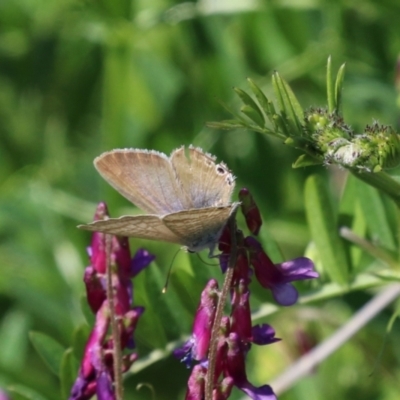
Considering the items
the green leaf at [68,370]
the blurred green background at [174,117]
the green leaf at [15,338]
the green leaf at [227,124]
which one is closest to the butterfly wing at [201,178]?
the green leaf at [227,124]

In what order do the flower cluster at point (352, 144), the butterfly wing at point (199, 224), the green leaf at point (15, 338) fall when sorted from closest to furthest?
the flower cluster at point (352, 144), the butterfly wing at point (199, 224), the green leaf at point (15, 338)

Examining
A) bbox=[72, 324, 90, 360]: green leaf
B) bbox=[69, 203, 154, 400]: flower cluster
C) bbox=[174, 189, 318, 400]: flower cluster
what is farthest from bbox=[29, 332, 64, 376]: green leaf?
bbox=[174, 189, 318, 400]: flower cluster

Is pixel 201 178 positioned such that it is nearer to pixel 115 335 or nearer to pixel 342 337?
pixel 115 335

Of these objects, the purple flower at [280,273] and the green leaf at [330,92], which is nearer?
the green leaf at [330,92]

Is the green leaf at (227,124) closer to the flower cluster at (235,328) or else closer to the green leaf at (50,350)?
the flower cluster at (235,328)

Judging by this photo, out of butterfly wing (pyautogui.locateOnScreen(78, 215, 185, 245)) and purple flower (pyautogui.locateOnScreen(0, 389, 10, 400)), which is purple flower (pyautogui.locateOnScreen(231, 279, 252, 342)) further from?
purple flower (pyautogui.locateOnScreen(0, 389, 10, 400))

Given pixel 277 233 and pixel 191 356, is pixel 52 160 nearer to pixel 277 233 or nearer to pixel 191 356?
pixel 277 233

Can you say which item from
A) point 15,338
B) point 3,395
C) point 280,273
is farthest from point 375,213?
point 15,338
